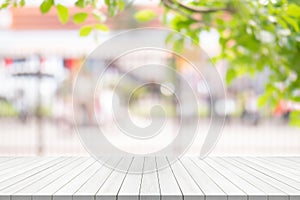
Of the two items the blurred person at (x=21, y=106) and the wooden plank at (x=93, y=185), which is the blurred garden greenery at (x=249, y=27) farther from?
the blurred person at (x=21, y=106)

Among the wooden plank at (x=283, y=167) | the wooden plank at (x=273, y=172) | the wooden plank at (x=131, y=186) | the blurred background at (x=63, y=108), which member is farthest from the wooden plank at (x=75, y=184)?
the blurred background at (x=63, y=108)

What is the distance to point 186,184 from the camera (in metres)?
1.84

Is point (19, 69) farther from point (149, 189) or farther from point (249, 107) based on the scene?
point (149, 189)

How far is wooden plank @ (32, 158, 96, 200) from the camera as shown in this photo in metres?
1.61

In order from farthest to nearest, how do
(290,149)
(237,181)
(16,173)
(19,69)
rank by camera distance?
(290,149) → (19,69) → (16,173) → (237,181)

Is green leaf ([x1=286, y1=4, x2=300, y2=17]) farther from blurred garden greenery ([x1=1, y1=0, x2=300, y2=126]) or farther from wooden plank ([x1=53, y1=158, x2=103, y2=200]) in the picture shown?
wooden plank ([x1=53, y1=158, x2=103, y2=200])

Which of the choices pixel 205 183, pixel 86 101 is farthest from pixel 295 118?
pixel 86 101

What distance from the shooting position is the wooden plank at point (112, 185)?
1.61m

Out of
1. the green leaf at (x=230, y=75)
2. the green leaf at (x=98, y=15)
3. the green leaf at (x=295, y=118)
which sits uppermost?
the green leaf at (x=98, y=15)

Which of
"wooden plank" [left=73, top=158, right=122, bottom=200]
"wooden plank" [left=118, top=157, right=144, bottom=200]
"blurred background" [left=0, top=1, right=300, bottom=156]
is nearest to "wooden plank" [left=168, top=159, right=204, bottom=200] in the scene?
"wooden plank" [left=118, top=157, right=144, bottom=200]

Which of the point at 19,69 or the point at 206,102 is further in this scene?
the point at 206,102

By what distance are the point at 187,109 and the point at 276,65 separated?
3.73 metres

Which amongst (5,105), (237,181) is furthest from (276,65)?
(5,105)

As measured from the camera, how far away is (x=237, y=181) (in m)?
1.94
